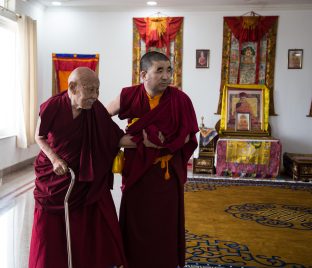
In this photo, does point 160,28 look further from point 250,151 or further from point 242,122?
point 250,151

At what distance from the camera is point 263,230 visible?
12.3 feet

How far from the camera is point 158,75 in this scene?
2279 mm

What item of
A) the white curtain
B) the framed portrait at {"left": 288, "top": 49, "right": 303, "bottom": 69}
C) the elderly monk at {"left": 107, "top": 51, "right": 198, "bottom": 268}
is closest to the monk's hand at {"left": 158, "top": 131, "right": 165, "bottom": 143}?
the elderly monk at {"left": 107, "top": 51, "right": 198, "bottom": 268}

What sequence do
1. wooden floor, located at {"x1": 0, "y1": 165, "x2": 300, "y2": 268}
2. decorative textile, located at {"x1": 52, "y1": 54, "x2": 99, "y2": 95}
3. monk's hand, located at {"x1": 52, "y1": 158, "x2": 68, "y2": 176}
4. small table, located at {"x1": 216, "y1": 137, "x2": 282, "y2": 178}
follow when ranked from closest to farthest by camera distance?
monk's hand, located at {"x1": 52, "y1": 158, "x2": 68, "y2": 176}, wooden floor, located at {"x1": 0, "y1": 165, "x2": 300, "y2": 268}, small table, located at {"x1": 216, "y1": 137, "x2": 282, "y2": 178}, decorative textile, located at {"x1": 52, "y1": 54, "x2": 99, "y2": 95}

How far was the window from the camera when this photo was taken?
6.06m

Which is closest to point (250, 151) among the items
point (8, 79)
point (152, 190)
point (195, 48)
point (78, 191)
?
point (195, 48)

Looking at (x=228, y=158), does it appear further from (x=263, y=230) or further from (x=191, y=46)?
(x=263, y=230)

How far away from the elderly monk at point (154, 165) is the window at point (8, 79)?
4.21m

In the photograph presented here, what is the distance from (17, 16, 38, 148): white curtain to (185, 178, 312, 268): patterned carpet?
2.76 m

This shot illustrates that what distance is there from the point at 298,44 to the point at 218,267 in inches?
198

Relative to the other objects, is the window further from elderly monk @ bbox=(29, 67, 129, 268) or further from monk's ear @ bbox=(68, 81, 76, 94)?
monk's ear @ bbox=(68, 81, 76, 94)

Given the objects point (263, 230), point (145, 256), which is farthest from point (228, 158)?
point (145, 256)

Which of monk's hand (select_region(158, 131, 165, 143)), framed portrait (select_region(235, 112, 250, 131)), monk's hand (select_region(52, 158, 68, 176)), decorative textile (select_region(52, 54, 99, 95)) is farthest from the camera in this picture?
decorative textile (select_region(52, 54, 99, 95))

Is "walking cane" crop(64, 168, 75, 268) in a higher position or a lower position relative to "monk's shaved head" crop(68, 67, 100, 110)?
lower
